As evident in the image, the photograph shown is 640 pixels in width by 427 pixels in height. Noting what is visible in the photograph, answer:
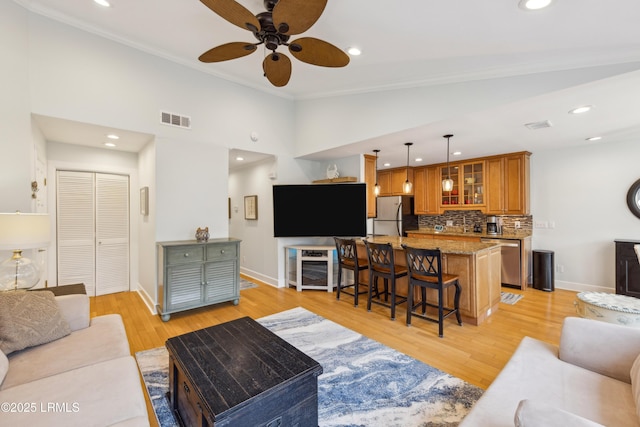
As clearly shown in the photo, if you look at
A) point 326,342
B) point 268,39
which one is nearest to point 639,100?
point 268,39

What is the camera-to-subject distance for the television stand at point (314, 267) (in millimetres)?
4707

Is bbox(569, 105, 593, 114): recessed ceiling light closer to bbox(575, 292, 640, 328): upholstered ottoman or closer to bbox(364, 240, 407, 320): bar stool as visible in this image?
bbox(575, 292, 640, 328): upholstered ottoman

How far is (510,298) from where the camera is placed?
4.23 meters

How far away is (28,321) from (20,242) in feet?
2.47

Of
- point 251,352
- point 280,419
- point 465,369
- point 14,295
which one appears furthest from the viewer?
point 465,369

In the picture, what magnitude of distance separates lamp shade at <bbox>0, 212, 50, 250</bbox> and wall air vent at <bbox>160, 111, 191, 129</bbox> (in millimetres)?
1831

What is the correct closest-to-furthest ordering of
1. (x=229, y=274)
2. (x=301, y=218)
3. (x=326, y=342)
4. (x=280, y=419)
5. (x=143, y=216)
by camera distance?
(x=280, y=419) < (x=326, y=342) < (x=229, y=274) < (x=143, y=216) < (x=301, y=218)

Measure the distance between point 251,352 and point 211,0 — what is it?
220 centimetres

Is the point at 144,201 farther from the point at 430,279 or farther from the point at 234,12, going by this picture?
the point at 430,279

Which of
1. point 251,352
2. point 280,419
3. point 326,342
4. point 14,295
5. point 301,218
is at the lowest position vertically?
point 326,342

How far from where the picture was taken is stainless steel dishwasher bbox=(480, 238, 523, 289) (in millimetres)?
4739

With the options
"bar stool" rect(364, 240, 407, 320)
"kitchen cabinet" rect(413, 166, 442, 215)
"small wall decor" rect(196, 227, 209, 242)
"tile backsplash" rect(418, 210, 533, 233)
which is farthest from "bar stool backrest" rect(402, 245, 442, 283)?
"kitchen cabinet" rect(413, 166, 442, 215)

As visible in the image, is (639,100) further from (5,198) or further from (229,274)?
(5,198)

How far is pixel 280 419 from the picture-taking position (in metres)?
1.45
